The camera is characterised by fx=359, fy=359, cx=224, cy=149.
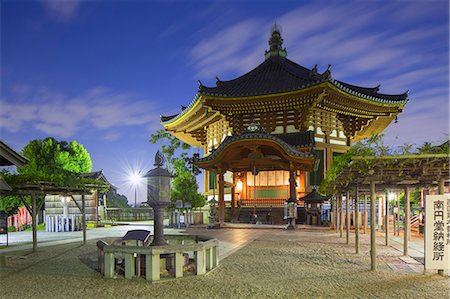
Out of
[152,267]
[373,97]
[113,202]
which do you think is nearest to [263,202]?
[373,97]

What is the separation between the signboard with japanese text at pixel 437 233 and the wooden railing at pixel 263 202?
18.4 meters

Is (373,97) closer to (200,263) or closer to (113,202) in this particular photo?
(200,263)

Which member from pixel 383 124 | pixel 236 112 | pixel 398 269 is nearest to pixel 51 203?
pixel 236 112

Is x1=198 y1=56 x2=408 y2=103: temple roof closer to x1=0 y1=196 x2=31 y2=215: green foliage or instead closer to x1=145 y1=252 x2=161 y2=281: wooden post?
x1=0 y1=196 x2=31 y2=215: green foliage

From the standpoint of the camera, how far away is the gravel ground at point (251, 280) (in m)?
6.73

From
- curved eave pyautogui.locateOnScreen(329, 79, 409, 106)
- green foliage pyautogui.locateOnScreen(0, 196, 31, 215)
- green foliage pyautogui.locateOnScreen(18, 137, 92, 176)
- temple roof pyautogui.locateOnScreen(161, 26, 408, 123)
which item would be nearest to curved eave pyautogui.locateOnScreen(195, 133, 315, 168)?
temple roof pyautogui.locateOnScreen(161, 26, 408, 123)

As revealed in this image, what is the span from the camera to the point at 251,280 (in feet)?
25.3

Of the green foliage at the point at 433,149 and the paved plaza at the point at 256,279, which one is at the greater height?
the green foliage at the point at 433,149

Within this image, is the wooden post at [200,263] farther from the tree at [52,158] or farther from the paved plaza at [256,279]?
the tree at [52,158]

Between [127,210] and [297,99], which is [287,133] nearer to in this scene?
[297,99]

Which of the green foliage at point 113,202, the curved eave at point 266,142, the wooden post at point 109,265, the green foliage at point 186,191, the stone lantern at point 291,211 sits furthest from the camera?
the green foliage at point 113,202

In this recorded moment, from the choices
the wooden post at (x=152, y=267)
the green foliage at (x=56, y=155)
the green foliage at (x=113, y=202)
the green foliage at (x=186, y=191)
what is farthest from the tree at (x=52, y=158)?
the wooden post at (x=152, y=267)

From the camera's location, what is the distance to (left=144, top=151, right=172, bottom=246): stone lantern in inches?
351

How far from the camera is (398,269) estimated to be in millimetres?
8977
